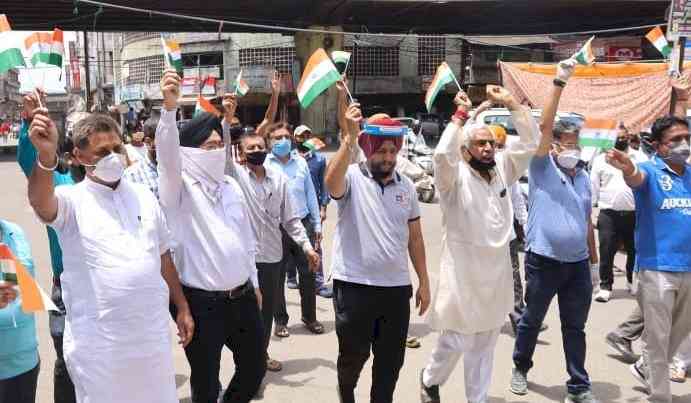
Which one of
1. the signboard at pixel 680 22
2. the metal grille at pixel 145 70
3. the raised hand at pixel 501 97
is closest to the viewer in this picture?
the raised hand at pixel 501 97

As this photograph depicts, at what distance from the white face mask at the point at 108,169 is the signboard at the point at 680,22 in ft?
21.8

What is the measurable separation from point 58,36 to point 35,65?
59cm

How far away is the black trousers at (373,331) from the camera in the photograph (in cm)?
381

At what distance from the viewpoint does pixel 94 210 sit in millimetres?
2871

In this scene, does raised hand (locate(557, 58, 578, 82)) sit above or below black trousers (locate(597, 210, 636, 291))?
above

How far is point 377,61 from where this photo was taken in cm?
3838

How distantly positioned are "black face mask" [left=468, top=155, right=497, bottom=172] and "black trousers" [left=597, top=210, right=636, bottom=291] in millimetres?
3906

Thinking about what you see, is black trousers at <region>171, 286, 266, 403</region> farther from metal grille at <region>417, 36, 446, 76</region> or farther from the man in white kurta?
metal grille at <region>417, 36, 446, 76</region>

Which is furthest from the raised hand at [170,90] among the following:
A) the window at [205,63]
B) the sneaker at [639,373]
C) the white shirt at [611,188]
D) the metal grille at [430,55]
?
the metal grille at [430,55]

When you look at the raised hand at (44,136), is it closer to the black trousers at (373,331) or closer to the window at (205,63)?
the black trousers at (373,331)

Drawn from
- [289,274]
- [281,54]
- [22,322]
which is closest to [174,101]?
[22,322]

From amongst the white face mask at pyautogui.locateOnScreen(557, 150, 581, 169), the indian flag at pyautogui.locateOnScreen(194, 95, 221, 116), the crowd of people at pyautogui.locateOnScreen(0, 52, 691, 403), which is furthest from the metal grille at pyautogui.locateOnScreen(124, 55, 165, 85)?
the white face mask at pyautogui.locateOnScreen(557, 150, 581, 169)

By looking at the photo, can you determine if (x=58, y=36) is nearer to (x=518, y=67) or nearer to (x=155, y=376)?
(x=155, y=376)

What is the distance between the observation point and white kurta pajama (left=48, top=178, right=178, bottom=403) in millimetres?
2811
